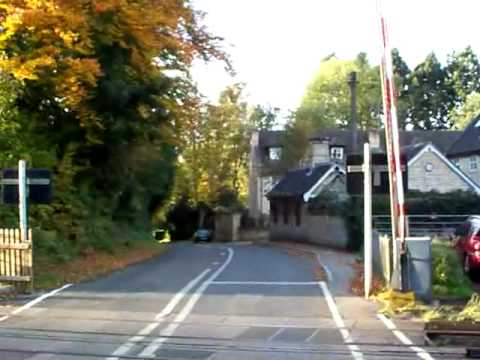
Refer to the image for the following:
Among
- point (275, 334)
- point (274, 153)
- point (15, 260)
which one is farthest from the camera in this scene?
point (274, 153)

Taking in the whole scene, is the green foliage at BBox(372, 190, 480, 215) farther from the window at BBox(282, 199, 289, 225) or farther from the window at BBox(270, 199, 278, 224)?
the window at BBox(270, 199, 278, 224)

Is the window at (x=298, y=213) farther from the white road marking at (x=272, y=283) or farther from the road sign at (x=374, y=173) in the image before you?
the road sign at (x=374, y=173)

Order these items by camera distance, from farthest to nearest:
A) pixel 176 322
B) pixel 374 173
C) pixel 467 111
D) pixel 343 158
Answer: pixel 467 111
pixel 343 158
pixel 374 173
pixel 176 322

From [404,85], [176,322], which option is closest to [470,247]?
[176,322]

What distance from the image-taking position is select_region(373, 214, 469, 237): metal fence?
36.5 metres

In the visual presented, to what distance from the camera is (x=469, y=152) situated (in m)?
63.7

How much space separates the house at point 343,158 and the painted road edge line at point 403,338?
3946cm

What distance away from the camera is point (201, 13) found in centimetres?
2808

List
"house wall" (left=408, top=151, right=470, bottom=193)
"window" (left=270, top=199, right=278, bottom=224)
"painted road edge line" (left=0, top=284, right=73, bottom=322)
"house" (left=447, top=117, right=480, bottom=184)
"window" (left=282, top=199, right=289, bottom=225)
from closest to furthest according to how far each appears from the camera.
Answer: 1. "painted road edge line" (left=0, top=284, right=73, bottom=322)
2. "house wall" (left=408, top=151, right=470, bottom=193)
3. "window" (left=282, top=199, right=289, bottom=225)
4. "window" (left=270, top=199, right=278, bottom=224)
5. "house" (left=447, top=117, right=480, bottom=184)

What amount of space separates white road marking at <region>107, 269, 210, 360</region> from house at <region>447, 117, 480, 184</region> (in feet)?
153

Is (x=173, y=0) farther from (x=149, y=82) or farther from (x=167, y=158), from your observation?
(x=167, y=158)

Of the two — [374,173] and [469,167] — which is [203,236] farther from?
[374,173]

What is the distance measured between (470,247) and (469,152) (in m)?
43.7

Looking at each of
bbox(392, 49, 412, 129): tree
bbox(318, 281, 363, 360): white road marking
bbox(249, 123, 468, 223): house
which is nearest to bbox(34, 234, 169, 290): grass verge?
bbox(318, 281, 363, 360): white road marking
